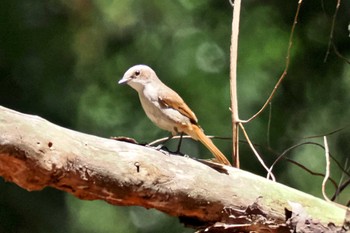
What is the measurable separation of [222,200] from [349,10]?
1726 mm

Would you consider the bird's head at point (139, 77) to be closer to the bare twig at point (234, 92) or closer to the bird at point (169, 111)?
the bird at point (169, 111)

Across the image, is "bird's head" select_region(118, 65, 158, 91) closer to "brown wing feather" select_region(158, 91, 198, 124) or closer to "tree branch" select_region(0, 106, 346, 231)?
"brown wing feather" select_region(158, 91, 198, 124)

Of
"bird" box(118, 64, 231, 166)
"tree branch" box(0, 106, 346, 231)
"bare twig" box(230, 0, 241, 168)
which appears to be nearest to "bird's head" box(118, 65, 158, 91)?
"bird" box(118, 64, 231, 166)

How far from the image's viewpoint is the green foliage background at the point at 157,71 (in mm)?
3805

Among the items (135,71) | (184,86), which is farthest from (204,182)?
(184,86)

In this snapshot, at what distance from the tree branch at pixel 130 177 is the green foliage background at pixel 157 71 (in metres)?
1.12

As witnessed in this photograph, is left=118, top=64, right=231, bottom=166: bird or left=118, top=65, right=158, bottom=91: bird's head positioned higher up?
left=118, top=65, right=158, bottom=91: bird's head

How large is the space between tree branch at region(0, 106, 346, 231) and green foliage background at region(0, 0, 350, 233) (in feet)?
3.67

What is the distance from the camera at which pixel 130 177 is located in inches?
92.1

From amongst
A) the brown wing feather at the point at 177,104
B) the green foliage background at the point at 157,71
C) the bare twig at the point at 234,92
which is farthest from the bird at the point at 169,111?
the green foliage background at the point at 157,71

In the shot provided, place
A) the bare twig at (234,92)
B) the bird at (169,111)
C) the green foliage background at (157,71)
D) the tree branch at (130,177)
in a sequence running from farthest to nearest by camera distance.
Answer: the green foliage background at (157,71) → the bird at (169,111) → the bare twig at (234,92) → the tree branch at (130,177)

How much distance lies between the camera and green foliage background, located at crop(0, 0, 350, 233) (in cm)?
Answer: 380

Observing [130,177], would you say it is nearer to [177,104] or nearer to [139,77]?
[177,104]

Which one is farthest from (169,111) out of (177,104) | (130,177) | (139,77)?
(130,177)
